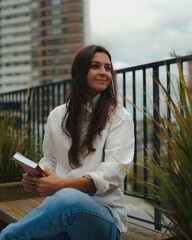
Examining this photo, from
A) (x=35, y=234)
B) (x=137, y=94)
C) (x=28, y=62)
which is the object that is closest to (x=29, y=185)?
(x=35, y=234)

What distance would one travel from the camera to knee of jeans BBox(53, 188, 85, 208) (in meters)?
1.49

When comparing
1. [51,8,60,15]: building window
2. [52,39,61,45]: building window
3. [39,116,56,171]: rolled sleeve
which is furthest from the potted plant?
[51,8,60,15]: building window

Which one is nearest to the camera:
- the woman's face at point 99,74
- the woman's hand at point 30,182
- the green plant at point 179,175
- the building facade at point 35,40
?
the green plant at point 179,175

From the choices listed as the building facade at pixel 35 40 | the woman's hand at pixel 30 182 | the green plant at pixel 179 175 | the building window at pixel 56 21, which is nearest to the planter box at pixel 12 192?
the woman's hand at pixel 30 182

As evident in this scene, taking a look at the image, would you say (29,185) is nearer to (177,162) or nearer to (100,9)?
(177,162)

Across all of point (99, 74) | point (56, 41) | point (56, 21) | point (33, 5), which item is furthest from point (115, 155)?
point (33, 5)

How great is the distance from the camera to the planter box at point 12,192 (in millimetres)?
2914

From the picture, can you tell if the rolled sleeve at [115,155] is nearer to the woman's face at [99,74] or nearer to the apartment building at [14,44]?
the woman's face at [99,74]

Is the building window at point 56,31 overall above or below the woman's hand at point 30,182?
above

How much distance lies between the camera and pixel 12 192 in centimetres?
295

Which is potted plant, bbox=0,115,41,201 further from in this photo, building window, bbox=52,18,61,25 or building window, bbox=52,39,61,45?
building window, bbox=52,18,61,25

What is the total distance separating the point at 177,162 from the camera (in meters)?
1.16

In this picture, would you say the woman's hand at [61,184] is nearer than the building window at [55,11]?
Yes

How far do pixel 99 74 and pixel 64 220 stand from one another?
881mm
